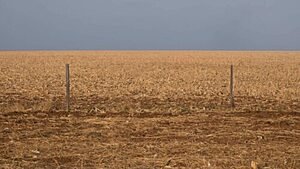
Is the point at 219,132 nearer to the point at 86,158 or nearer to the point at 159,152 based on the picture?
the point at 159,152

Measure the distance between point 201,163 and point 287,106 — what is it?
8.35 meters

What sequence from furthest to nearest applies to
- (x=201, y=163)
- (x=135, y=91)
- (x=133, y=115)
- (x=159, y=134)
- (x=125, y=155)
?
(x=135, y=91) → (x=133, y=115) → (x=159, y=134) → (x=125, y=155) → (x=201, y=163)

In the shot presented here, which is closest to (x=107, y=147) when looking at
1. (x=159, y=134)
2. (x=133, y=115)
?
(x=159, y=134)

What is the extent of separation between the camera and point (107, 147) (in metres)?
7.80

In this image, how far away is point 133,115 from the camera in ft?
36.9

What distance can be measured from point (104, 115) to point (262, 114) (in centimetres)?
371

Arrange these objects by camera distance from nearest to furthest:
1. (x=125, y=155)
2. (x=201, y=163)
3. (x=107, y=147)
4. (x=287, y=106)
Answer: (x=201, y=163) → (x=125, y=155) → (x=107, y=147) → (x=287, y=106)

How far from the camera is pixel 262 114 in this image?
37.7ft

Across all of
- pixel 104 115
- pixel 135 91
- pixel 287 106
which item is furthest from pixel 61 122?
pixel 135 91

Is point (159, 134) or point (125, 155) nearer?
point (125, 155)

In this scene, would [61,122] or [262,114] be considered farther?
[262,114]

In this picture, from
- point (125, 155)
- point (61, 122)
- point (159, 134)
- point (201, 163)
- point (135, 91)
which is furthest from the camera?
point (135, 91)

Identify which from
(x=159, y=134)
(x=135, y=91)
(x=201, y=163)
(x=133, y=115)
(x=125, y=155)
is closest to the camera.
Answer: (x=201, y=163)

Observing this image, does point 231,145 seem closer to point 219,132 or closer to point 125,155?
point 219,132
